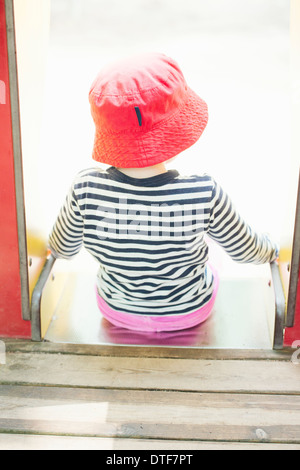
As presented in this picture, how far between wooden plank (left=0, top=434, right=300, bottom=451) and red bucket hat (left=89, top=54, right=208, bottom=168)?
0.63 meters

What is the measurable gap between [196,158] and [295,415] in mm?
1631

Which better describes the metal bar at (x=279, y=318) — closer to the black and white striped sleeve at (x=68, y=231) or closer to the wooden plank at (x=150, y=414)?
the wooden plank at (x=150, y=414)

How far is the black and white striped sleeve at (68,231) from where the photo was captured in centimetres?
146

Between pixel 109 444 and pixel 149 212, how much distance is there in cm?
55

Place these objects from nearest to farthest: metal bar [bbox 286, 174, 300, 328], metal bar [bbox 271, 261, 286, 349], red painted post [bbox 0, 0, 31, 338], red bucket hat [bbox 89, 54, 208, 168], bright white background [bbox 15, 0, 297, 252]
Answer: red bucket hat [bbox 89, 54, 208, 168] < red painted post [bbox 0, 0, 31, 338] < metal bar [bbox 286, 174, 300, 328] < metal bar [bbox 271, 261, 286, 349] < bright white background [bbox 15, 0, 297, 252]

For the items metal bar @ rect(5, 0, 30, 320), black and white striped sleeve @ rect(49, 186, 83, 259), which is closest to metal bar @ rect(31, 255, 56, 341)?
metal bar @ rect(5, 0, 30, 320)

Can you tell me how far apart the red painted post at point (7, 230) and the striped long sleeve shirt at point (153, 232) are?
0.48 feet

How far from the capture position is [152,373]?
1441 mm

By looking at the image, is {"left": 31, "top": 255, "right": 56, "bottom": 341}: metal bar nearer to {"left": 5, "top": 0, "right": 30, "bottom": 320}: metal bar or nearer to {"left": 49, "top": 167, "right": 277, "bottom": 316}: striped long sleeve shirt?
{"left": 5, "top": 0, "right": 30, "bottom": 320}: metal bar

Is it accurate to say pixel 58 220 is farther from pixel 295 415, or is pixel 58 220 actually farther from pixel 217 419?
pixel 295 415

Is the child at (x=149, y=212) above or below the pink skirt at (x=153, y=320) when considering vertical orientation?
above

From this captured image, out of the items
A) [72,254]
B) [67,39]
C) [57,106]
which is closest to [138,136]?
[72,254]

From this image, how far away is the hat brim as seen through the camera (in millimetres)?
1246

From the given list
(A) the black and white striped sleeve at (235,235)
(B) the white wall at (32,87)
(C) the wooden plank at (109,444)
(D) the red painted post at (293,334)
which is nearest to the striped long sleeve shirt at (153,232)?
(A) the black and white striped sleeve at (235,235)
